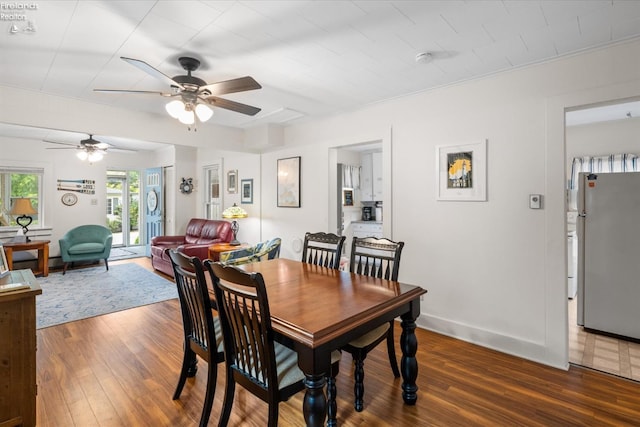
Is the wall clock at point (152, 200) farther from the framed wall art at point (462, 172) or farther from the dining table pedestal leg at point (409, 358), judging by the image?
the dining table pedestal leg at point (409, 358)

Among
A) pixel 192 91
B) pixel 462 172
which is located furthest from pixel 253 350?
pixel 462 172

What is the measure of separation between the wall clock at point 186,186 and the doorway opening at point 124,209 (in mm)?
1920

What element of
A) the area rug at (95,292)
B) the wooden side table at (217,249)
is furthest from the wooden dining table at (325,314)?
the area rug at (95,292)

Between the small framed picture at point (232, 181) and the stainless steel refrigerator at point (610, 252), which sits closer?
the stainless steel refrigerator at point (610, 252)

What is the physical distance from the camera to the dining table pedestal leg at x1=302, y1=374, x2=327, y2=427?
137cm

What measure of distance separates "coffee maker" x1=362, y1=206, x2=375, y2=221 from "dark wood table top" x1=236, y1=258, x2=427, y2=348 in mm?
4255

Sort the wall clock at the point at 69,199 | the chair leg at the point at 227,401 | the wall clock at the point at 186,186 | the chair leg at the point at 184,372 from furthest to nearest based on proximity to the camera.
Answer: the wall clock at the point at 186,186 < the wall clock at the point at 69,199 < the chair leg at the point at 184,372 < the chair leg at the point at 227,401

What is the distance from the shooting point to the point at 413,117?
334cm

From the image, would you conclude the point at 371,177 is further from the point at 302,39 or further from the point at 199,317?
the point at 199,317

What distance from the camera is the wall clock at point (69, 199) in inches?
256

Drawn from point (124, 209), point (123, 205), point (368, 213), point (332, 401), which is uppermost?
point (123, 205)

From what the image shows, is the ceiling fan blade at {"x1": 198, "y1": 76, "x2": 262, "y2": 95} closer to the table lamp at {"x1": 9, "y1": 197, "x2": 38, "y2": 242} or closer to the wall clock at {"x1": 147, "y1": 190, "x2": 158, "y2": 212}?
the table lamp at {"x1": 9, "y1": 197, "x2": 38, "y2": 242}

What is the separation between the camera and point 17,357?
5.81 ft

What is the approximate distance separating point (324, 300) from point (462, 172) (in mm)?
A: 2039
